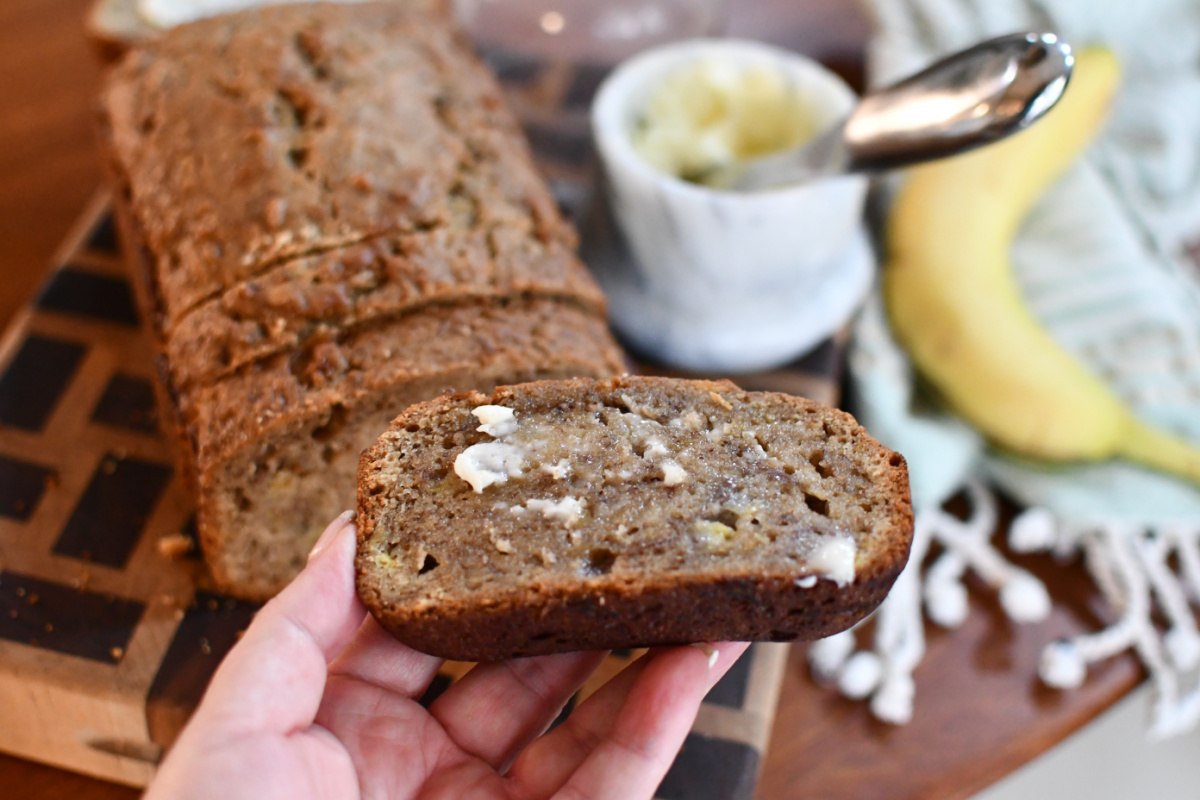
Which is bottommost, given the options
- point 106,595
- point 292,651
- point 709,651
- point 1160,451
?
point 1160,451

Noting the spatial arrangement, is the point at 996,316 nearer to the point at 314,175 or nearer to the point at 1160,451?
the point at 1160,451

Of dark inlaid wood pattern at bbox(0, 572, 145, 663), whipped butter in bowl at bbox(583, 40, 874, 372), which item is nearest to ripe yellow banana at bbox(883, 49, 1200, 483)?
whipped butter in bowl at bbox(583, 40, 874, 372)

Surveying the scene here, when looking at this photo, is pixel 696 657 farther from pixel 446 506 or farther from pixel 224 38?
pixel 224 38

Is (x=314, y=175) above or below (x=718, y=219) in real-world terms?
above

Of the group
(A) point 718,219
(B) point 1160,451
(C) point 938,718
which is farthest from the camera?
(B) point 1160,451

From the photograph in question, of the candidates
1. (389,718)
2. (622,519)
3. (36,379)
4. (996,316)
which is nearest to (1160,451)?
(996,316)

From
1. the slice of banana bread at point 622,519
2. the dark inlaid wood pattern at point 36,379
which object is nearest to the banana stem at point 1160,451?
the slice of banana bread at point 622,519

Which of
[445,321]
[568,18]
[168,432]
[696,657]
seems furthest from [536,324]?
[568,18]
